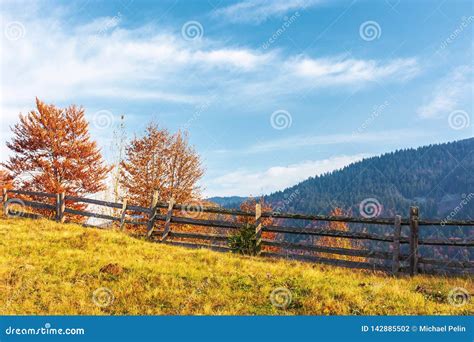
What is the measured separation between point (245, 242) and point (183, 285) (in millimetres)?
6095

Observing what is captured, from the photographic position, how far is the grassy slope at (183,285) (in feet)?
26.4

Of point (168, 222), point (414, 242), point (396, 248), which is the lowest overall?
point (396, 248)

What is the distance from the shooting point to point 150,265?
10.9 metres

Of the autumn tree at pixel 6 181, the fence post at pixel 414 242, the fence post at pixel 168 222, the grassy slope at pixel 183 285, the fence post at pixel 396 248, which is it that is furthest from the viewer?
the autumn tree at pixel 6 181

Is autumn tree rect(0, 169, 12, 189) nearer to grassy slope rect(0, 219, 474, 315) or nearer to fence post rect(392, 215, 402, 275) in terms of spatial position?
grassy slope rect(0, 219, 474, 315)

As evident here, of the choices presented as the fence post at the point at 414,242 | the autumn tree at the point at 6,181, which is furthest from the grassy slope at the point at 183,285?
the autumn tree at the point at 6,181

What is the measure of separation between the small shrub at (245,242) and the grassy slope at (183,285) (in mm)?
2027

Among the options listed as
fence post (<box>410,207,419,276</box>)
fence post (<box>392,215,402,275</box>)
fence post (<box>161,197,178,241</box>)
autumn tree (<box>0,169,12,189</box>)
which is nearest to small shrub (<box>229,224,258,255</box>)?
fence post (<box>161,197,178,241</box>)

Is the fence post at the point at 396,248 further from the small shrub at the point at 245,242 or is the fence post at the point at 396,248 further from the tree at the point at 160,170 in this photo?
the tree at the point at 160,170

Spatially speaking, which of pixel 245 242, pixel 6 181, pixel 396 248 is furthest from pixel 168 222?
pixel 6 181

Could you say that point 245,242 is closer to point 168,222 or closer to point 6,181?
point 168,222

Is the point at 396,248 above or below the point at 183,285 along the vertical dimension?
above

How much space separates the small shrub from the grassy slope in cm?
203

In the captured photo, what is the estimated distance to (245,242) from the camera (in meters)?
15.2
